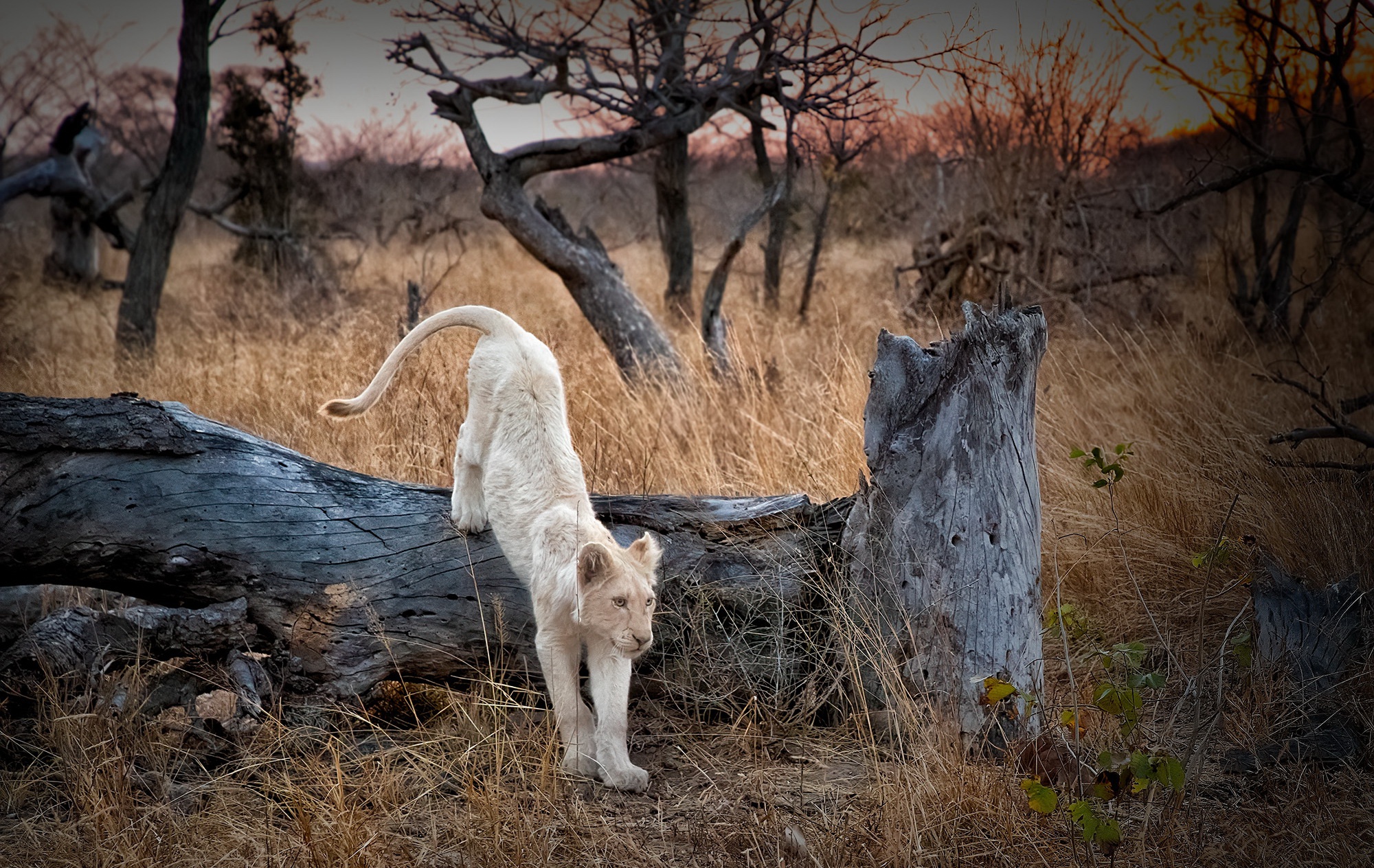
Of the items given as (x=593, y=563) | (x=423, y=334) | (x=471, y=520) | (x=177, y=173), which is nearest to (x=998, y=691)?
(x=593, y=563)

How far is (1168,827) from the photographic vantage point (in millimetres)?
2307

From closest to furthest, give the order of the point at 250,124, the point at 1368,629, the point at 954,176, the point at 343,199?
the point at 1368,629 < the point at 954,176 < the point at 250,124 < the point at 343,199

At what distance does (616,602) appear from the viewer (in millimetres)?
2590

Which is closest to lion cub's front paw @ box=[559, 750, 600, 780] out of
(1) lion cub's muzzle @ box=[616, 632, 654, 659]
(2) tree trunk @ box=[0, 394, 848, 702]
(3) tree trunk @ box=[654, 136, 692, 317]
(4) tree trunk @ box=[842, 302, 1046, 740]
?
(1) lion cub's muzzle @ box=[616, 632, 654, 659]

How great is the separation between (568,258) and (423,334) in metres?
3.63

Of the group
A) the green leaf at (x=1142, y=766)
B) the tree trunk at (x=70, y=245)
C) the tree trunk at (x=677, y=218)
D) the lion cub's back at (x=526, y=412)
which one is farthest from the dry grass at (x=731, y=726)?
the tree trunk at (x=70, y=245)

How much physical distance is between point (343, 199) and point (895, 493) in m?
17.0

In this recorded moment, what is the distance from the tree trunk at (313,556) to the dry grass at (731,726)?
22 centimetres

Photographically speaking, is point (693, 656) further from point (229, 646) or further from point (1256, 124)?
point (1256, 124)

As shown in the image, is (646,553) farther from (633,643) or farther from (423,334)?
(423,334)

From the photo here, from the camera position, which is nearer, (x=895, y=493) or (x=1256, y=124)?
(x=895, y=493)

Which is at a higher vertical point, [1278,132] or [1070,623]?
[1278,132]

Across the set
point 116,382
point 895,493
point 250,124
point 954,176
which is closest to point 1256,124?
point 954,176

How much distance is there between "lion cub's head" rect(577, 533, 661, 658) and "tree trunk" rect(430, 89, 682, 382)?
4.15m
